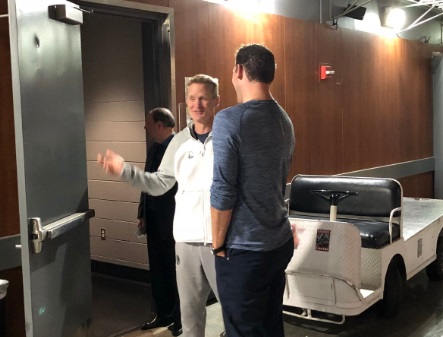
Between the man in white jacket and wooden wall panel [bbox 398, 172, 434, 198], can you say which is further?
wooden wall panel [bbox 398, 172, 434, 198]

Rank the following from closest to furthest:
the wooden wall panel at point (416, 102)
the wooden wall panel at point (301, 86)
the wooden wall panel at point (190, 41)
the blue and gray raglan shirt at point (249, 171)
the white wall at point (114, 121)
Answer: the blue and gray raglan shirt at point (249, 171) → the wooden wall panel at point (190, 41) → the white wall at point (114, 121) → the wooden wall panel at point (301, 86) → the wooden wall panel at point (416, 102)

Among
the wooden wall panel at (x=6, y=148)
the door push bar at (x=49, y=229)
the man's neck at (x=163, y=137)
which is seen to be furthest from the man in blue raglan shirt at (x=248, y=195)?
the man's neck at (x=163, y=137)

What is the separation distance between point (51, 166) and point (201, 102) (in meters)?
0.84

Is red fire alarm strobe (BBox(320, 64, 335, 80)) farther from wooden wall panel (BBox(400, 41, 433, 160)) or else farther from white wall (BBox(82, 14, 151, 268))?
wooden wall panel (BBox(400, 41, 433, 160))

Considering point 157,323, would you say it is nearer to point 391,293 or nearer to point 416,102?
point 391,293

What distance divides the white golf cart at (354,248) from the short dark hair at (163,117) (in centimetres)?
113

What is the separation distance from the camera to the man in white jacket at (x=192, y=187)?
10.0ft

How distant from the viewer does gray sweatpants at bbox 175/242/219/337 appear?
3.13 metres

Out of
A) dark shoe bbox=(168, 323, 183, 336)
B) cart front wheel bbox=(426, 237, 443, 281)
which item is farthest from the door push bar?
cart front wheel bbox=(426, 237, 443, 281)

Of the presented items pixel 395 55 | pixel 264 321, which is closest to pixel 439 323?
pixel 264 321

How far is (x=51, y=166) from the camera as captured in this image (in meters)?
3.02

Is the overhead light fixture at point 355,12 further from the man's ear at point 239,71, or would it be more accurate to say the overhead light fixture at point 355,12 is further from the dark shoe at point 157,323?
the man's ear at point 239,71

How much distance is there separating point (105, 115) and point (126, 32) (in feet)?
2.70

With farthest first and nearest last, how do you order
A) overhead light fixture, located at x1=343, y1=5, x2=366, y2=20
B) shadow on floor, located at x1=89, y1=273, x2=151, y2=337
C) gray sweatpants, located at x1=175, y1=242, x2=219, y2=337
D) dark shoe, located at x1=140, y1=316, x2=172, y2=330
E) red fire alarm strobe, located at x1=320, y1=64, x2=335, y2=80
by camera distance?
overhead light fixture, located at x1=343, y1=5, x2=366, y2=20, red fire alarm strobe, located at x1=320, y1=64, x2=335, y2=80, shadow on floor, located at x1=89, y1=273, x2=151, y2=337, dark shoe, located at x1=140, y1=316, x2=172, y2=330, gray sweatpants, located at x1=175, y1=242, x2=219, y2=337
